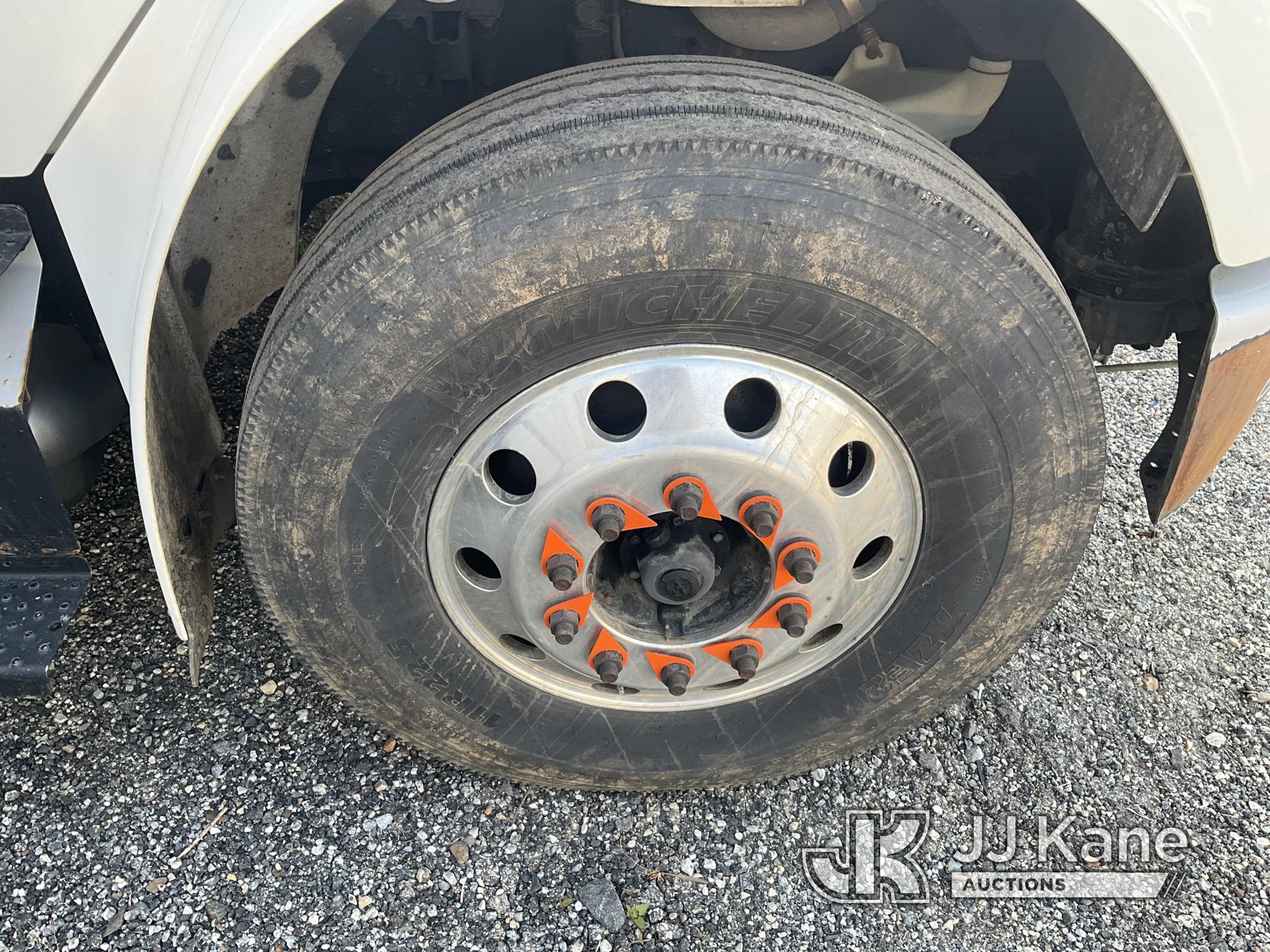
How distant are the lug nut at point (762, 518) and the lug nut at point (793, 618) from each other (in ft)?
0.60

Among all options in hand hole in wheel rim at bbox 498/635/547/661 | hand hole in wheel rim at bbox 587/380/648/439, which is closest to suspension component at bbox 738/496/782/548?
hand hole in wheel rim at bbox 587/380/648/439

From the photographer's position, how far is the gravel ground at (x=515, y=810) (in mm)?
1854

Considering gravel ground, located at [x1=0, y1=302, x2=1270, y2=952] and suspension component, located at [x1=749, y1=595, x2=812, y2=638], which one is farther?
gravel ground, located at [x1=0, y1=302, x2=1270, y2=952]

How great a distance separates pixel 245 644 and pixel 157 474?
867mm

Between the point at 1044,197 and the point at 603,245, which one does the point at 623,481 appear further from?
the point at 1044,197

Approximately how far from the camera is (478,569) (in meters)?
1.76

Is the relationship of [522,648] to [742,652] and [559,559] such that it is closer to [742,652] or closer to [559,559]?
[559,559]

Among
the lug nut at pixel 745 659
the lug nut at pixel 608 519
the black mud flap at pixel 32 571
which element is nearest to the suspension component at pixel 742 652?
the lug nut at pixel 745 659

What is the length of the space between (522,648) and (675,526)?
41cm

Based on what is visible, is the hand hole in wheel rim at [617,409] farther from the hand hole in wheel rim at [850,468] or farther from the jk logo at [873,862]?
the jk logo at [873,862]

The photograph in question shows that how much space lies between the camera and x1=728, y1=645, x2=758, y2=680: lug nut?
5.75 ft

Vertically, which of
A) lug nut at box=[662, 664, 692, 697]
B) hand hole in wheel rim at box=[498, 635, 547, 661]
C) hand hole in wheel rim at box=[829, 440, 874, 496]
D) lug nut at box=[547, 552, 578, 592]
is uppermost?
hand hole in wheel rim at box=[829, 440, 874, 496]

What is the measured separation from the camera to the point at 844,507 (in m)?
1.63

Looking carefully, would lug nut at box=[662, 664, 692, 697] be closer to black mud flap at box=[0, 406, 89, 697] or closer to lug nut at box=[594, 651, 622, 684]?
lug nut at box=[594, 651, 622, 684]
